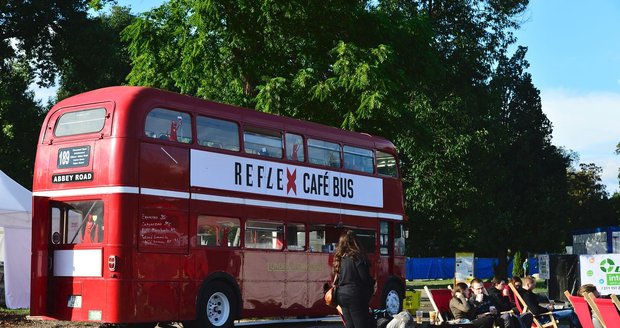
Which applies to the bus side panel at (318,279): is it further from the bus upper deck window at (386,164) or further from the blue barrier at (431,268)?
the blue barrier at (431,268)

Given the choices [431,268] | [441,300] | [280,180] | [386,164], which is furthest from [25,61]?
[431,268]

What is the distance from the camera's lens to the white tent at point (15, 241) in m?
24.7

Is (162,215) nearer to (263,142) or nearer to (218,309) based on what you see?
(218,309)

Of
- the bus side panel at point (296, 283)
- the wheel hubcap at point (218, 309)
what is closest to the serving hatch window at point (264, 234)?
the bus side panel at point (296, 283)

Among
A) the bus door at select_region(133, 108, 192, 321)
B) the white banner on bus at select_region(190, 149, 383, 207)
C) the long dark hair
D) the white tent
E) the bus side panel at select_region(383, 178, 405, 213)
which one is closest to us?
the long dark hair

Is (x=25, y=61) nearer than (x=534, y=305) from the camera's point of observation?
No

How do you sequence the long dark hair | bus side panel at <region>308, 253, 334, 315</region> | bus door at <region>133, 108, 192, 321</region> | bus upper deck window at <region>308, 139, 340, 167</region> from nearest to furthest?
the long dark hair → bus door at <region>133, 108, 192, 321</region> → bus upper deck window at <region>308, 139, 340, 167</region> → bus side panel at <region>308, 253, 334, 315</region>

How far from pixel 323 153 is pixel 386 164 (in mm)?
2951

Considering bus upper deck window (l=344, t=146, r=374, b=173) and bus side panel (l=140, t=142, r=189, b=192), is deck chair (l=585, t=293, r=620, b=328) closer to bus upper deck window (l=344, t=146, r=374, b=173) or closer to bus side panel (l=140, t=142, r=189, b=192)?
bus side panel (l=140, t=142, r=189, b=192)

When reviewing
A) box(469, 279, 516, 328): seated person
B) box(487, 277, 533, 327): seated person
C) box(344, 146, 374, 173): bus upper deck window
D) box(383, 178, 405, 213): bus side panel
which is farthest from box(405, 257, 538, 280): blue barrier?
box(469, 279, 516, 328): seated person

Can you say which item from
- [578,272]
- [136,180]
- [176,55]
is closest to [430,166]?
[578,272]

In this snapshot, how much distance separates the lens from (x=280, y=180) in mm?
19359

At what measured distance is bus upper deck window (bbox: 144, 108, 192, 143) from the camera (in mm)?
16375

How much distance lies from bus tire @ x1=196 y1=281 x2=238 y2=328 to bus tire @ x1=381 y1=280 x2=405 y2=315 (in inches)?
230
